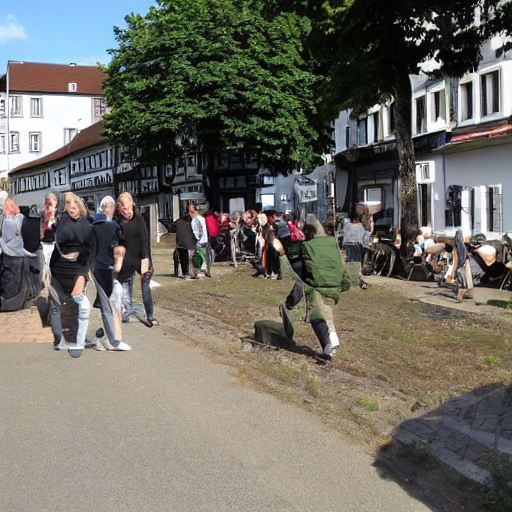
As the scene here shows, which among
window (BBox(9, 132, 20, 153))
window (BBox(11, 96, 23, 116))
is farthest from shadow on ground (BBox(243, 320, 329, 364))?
window (BBox(9, 132, 20, 153))

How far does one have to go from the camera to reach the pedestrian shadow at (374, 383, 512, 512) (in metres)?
5.70

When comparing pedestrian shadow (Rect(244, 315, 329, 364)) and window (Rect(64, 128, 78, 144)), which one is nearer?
pedestrian shadow (Rect(244, 315, 329, 364))

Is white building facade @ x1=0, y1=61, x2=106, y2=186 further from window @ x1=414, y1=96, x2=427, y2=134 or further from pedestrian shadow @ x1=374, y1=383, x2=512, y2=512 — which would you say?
pedestrian shadow @ x1=374, y1=383, x2=512, y2=512

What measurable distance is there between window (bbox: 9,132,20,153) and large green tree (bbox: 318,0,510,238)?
6828cm

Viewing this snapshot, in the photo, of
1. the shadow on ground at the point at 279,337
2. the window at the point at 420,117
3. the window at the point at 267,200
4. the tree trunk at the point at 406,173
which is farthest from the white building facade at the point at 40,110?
the shadow on ground at the point at 279,337

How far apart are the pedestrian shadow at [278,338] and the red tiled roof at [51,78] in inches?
3032

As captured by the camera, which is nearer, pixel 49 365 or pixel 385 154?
pixel 49 365

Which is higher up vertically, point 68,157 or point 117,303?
point 68,157

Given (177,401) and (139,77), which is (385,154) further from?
(177,401)

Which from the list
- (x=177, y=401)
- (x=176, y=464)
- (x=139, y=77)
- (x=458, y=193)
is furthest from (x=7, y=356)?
(x=139, y=77)

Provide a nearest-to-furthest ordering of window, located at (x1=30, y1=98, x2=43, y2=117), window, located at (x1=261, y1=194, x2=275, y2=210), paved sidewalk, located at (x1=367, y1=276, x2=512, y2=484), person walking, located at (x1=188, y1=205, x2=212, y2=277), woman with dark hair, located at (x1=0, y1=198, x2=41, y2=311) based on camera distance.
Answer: paved sidewalk, located at (x1=367, y1=276, x2=512, y2=484)
woman with dark hair, located at (x1=0, y1=198, x2=41, y2=311)
person walking, located at (x1=188, y1=205, x2=212, y2=277)
window, located at (x1=261, y1=194, x2=275, y2=210)
window, located at (x1=30, y1=98, x2=43, y2=117)

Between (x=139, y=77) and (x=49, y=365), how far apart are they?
30541 mm

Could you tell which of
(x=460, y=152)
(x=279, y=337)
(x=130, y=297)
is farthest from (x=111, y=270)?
(x=460, y=152)

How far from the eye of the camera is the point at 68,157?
74875 millimetres
